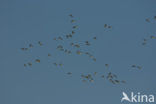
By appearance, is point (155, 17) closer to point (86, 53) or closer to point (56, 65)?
point (86, 53)

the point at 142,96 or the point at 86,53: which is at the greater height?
the point at 86,53

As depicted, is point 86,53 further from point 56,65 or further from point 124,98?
point 124,98

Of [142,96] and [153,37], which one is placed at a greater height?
[153,37]

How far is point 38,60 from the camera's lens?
17062 mm

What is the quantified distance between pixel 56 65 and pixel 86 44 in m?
1.96

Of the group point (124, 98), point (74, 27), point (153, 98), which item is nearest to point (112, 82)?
point (124, 98)

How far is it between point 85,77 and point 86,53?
1.32 m

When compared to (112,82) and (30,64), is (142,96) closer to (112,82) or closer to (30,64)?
(112,82)


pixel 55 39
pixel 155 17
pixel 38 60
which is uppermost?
pixel 155 17

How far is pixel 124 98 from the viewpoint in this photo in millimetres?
17031

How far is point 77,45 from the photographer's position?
55.7 ft

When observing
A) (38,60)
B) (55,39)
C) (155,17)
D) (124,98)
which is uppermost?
(155,17)

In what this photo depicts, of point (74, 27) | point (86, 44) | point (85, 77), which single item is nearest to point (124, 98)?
point (85, 77)

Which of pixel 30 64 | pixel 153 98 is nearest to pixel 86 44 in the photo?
pixel 30 64
